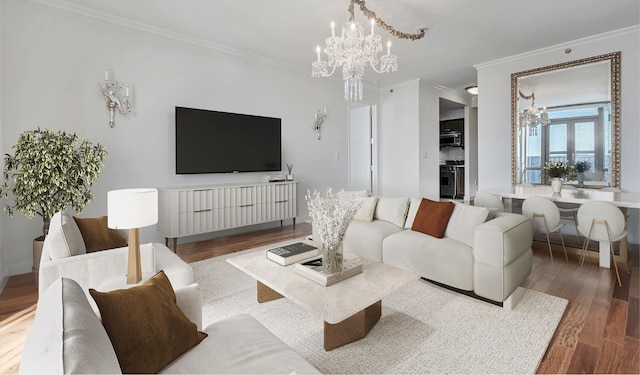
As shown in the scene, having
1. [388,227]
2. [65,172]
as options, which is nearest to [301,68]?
[388,227]

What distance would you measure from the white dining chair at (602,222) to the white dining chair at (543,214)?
24 cm

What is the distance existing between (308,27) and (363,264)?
3052mm

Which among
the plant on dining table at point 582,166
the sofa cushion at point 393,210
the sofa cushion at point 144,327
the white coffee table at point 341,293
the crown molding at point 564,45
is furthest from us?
the plant on dining table at point 582,166

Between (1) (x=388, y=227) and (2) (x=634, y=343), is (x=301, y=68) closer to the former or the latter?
(1) (x=388, y=227)

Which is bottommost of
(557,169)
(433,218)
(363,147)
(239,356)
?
(239,356)

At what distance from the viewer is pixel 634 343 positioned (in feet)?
6.47

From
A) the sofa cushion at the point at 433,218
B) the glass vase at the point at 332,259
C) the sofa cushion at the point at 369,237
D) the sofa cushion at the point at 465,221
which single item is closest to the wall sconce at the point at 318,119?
the sofa cushion at the point at 369,237

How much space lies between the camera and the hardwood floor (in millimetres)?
1806

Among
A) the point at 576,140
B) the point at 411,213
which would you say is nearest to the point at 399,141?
the point at 576,140

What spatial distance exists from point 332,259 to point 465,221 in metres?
1.49

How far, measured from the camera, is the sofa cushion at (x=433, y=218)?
2.95 m

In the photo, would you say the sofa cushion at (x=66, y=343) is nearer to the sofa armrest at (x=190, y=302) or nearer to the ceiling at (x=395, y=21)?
the sofa armrest at (x=190, y=302)

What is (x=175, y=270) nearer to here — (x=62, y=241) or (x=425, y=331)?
(x=62, y=241)

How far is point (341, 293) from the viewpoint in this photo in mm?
1850
